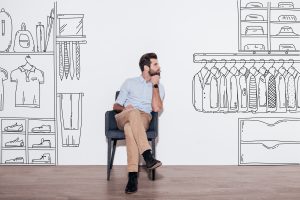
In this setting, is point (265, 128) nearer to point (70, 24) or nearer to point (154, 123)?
point (154, 123)

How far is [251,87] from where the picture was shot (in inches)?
202

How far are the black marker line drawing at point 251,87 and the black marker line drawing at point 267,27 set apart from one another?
6.4 inches

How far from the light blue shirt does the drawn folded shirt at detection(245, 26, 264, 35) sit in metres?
1.27

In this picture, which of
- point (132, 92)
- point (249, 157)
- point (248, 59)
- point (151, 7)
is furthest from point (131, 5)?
point (249, 157)

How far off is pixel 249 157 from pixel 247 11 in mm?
1637

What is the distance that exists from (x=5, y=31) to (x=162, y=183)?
2.49m

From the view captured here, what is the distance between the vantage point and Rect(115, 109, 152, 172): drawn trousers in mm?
3990

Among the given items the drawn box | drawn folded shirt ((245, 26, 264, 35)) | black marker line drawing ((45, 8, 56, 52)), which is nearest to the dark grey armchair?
the drawn box

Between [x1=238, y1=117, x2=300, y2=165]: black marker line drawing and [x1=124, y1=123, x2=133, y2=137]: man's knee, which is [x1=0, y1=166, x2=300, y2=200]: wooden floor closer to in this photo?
[x1=238, y1=117, x2=300, y2=165]: black marker line drawing

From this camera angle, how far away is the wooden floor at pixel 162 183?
372 centimetres

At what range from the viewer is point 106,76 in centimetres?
512

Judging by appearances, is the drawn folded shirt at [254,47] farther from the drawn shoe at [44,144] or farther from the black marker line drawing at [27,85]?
the drawn shoe at [44,144]

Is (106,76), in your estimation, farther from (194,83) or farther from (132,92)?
(194,83)

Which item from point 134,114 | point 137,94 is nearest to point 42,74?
point 137,94
